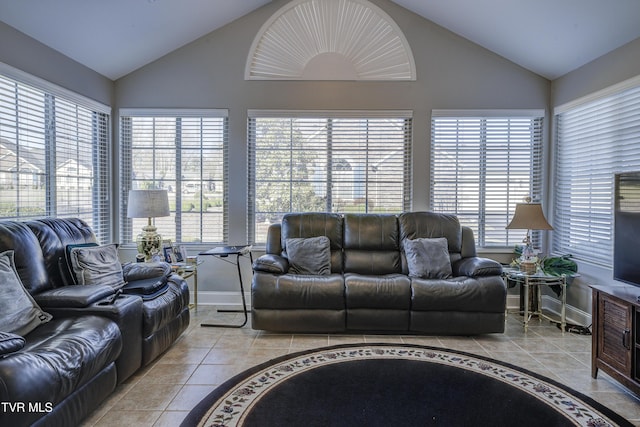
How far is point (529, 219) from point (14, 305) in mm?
4147

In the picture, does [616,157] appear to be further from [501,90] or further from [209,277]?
[209,277]

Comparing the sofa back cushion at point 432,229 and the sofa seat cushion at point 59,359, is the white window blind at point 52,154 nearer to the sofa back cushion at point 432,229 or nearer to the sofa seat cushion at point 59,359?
the sofa seat cushion at point 59,359

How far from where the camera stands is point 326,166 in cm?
443

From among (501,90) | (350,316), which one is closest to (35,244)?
(350,316)

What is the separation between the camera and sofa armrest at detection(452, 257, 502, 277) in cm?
341

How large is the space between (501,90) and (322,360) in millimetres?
3622

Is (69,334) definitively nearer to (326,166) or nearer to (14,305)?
(14,305)

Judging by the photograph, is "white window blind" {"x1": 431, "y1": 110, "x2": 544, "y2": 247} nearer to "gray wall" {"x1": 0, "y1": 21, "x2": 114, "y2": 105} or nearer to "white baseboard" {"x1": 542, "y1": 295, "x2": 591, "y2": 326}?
"white baseboard" {"x1": 542, "y1": 295, "x2": 591, "y2": 326}

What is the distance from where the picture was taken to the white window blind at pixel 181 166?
4363mm

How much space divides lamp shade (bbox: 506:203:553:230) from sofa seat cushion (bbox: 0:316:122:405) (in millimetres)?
3611

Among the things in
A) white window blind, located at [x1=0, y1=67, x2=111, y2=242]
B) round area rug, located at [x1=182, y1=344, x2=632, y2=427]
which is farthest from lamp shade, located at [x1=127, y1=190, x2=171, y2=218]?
round area rug, located at [x1=182, y1=344, x2=632, y2=427]

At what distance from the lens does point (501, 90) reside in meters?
4.29

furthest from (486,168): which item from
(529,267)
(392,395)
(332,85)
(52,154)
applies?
(52,154)

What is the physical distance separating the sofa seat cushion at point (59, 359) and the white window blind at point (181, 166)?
223 cm
